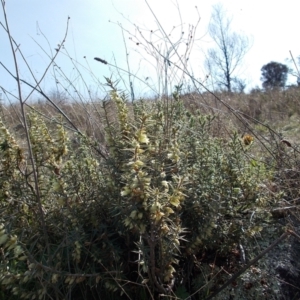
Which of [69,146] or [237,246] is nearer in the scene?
[237,246]

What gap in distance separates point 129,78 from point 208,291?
1.45 meters

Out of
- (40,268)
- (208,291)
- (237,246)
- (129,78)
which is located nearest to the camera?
(40,268)

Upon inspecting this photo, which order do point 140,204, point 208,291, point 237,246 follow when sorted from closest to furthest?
point 140,204 < point 208,291 < point 237,246

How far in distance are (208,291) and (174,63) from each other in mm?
1232

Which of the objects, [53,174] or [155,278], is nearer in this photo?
[155,278]

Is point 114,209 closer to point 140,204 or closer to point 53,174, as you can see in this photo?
point 140,204

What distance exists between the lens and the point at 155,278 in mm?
1579

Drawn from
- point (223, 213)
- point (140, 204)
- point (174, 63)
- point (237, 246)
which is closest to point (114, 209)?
point (140, 204)

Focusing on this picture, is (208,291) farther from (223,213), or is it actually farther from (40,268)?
(40,268)

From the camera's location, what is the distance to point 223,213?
1857mm

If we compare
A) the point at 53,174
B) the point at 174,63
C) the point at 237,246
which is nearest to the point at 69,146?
the point at 53,174

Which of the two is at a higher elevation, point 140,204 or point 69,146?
point 69,146

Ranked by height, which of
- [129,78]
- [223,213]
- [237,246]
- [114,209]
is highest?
[129,78]

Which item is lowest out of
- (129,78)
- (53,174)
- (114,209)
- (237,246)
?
(237,246)
